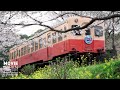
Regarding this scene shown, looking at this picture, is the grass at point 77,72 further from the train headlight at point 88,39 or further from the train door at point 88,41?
the train headlight at point 88,39

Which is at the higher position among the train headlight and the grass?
the train headlight

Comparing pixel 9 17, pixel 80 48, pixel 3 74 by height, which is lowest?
pixel 3 74

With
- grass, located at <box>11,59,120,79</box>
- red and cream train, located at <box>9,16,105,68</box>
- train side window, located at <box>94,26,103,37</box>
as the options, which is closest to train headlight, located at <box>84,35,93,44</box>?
red and cream train, located at <box>9,16,105,68</box>

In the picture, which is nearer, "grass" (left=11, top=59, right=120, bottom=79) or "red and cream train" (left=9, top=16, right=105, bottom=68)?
"grass" (left=11, top=59, right=120, bottom=79)

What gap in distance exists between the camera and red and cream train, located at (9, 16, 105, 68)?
40.3ft

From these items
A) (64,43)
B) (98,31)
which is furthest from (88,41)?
(64,43)

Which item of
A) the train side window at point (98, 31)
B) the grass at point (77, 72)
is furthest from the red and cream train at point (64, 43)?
the grass at point (77, 72)

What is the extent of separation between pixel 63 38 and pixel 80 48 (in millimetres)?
780

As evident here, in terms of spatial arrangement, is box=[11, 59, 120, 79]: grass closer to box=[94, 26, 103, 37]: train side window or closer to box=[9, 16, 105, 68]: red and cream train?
box=[9, 16, 105, 68]: red and cream train

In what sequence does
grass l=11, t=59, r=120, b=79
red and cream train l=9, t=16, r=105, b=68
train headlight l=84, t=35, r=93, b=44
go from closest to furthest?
grass l=11, t=59, r=120, b=79 → red and cream train l=9, t=16, r=105, b=68 → train headlight l=84, t=35, r=93, b=44

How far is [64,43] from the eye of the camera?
12.3 m

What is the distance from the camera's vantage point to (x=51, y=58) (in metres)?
12.8
